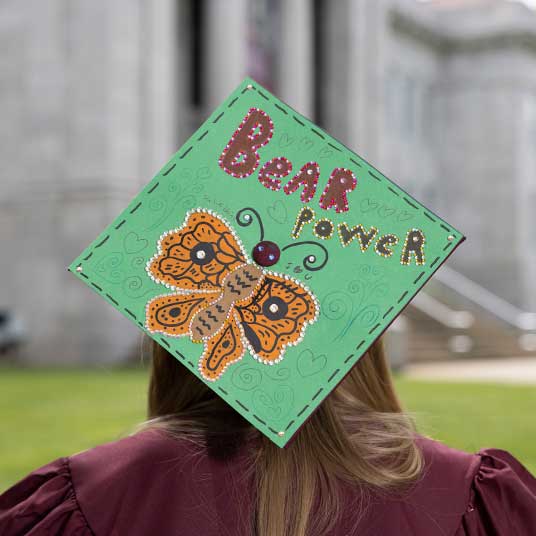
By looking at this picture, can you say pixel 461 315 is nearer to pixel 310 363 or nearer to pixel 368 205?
pixel 368 205

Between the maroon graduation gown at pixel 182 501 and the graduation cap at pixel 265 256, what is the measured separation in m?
0.17

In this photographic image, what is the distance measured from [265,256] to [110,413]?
667cm

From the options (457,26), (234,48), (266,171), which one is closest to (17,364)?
(234,48)

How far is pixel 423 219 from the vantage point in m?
2.11

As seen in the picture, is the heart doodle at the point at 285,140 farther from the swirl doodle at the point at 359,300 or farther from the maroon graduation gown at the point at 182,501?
the maroon graduation gown at the point at 182,501

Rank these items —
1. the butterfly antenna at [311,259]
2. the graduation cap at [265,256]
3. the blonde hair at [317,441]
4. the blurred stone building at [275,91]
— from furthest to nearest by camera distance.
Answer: the blurred stone building at [275,91] < the butterfly antenna at [311,259] < the graduation cap at [265,256] < the blonde hair at [317,441]

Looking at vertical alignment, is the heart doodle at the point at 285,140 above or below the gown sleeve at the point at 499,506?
above

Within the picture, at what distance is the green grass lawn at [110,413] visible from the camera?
658 centimetres

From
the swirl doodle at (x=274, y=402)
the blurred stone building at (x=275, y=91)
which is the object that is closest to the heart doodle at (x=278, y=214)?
the swirl doodle at (x=274, y=402)

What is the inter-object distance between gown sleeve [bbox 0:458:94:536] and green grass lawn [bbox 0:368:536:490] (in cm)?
279

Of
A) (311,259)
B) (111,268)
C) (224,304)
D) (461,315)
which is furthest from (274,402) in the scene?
(461,315)

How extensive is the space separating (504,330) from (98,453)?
784 inches

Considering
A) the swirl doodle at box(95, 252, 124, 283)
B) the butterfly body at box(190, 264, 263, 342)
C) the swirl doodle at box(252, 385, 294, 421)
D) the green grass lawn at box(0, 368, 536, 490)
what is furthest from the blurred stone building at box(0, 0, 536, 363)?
the swirl doodle at box(252, 385, 294, 421)

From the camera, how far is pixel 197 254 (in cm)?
209
